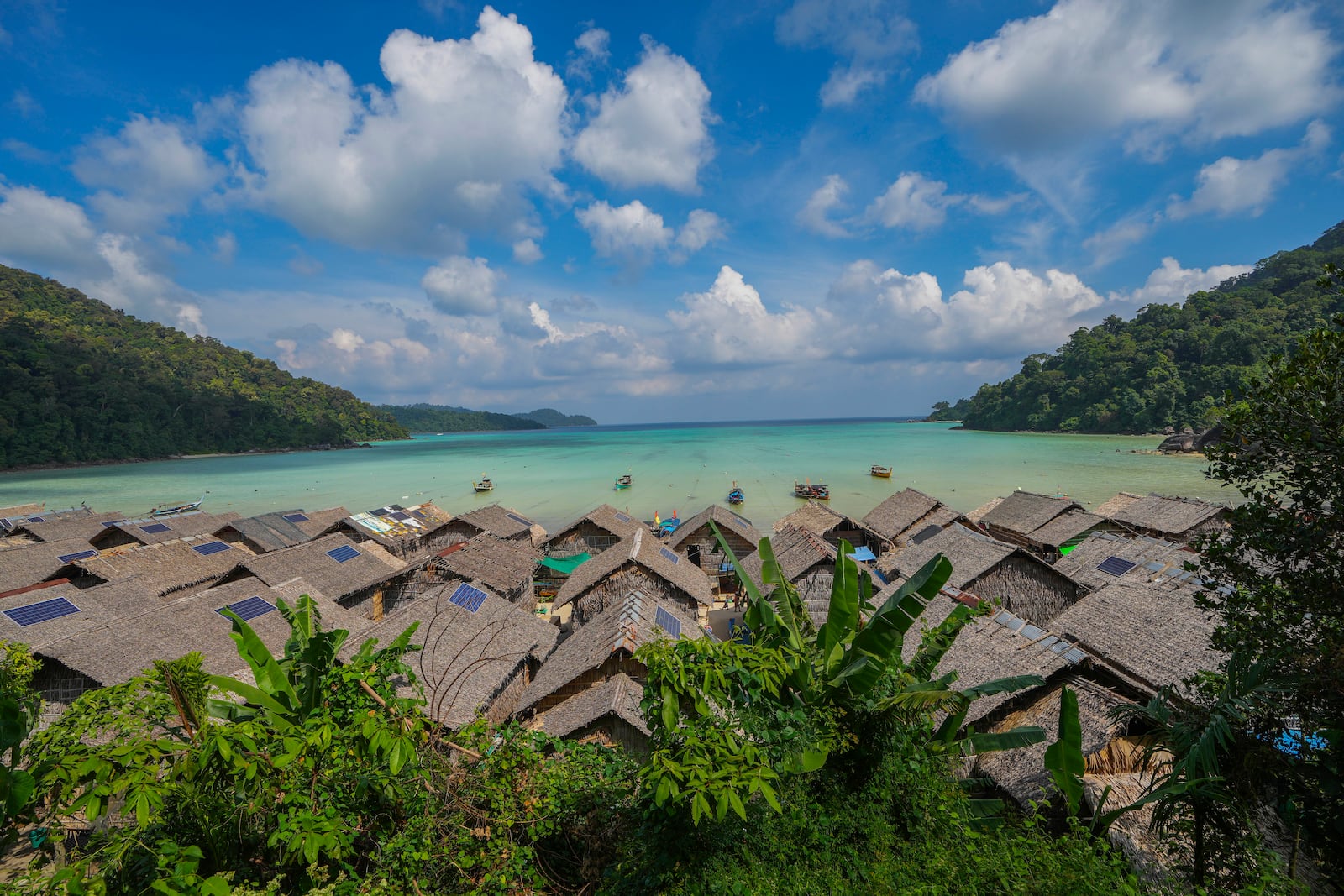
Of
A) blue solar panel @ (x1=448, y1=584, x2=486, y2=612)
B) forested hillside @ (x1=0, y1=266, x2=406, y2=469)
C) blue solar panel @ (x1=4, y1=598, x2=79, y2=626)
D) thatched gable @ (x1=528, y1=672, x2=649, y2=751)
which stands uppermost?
forested hillside @ (x1=0, y1=266, x2=406, y2=469)

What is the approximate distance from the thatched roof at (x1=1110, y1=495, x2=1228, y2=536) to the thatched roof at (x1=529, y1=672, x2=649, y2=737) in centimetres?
1859

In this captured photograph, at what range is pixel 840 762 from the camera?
4773mm

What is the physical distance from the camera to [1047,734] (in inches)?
248

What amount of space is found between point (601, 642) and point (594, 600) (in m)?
4.28

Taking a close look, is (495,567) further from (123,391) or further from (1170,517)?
(123,391)

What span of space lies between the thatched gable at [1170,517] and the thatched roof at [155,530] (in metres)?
32.7

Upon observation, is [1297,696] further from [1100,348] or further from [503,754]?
[1100,348]

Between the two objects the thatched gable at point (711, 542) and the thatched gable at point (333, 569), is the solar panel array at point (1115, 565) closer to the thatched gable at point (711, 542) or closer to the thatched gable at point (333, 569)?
the thatched gable at point (711, 542)

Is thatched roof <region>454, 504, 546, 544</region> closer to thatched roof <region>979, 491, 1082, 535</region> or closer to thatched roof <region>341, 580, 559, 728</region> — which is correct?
thatched roof <region>341, 580, 559, 728</region>

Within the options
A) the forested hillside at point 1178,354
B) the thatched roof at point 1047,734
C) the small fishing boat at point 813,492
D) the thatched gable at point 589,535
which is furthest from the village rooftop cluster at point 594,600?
the forested hillside at point 1178,354

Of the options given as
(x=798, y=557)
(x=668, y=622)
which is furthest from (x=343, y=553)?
(x=798, y=557)

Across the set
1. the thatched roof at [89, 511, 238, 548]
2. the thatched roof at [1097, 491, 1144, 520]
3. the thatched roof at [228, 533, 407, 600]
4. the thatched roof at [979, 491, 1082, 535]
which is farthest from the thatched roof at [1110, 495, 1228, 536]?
the thatched roof at [89, 511, 238, 548]

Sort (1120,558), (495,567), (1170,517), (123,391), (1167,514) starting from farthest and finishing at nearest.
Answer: (123,391)
(1167,514)
(1170,517)
(495,567)
(1120,558)

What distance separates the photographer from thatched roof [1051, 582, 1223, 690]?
25.8 ft
